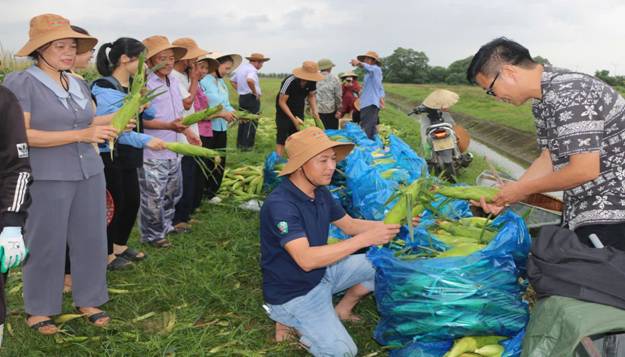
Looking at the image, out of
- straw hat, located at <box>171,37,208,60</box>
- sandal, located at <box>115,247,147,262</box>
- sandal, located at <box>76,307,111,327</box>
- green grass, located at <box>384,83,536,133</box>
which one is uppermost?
straw hat, located at <box>171,37,208,60</box>

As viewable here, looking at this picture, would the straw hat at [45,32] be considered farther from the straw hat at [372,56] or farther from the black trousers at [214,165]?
the straw hat at [372,56]

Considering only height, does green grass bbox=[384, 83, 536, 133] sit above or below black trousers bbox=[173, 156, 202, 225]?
below

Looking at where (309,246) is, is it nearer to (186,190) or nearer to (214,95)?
(186,190)

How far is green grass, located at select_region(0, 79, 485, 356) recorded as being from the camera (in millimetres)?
3248

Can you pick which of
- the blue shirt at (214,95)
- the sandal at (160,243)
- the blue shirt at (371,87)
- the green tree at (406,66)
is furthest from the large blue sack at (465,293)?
the green tree at (406,66)

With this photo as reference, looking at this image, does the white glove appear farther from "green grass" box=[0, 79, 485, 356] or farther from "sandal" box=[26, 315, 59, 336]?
"sandal" box=[26, 315, 59, 336]

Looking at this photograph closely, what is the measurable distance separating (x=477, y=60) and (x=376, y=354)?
70.8 inches

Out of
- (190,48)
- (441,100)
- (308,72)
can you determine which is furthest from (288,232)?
(441,100)

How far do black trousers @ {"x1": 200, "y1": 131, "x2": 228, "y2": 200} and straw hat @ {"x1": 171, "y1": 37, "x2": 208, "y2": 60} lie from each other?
1.02 meters

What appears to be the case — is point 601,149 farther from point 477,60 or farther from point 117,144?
point 117,144

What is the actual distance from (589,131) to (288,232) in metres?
1.53

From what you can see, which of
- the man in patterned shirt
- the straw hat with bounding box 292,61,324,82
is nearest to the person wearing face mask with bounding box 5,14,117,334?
the man in patterned shirt

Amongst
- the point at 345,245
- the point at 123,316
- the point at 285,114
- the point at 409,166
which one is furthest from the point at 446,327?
the point at 285,114

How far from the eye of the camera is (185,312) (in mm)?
3699
